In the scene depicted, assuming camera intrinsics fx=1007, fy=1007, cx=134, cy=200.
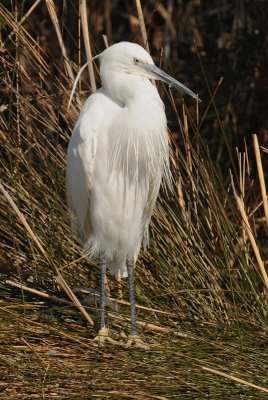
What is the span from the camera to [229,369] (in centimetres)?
192

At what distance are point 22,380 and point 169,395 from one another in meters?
0.29

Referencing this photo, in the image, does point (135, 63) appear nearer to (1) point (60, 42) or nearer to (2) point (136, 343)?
(1) point (60, 42)

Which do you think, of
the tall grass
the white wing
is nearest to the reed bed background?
the tall grass

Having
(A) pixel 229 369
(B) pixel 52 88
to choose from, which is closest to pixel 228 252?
(A) pixel 229 369

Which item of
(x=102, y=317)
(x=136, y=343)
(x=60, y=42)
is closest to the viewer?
(x=136, y=343)

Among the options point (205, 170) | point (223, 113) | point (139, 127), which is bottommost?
point (223, 113)

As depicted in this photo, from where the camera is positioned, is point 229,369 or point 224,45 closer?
point 229,369

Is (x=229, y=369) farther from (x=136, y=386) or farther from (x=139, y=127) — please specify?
(x=139, y=127)

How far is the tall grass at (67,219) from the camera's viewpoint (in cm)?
235

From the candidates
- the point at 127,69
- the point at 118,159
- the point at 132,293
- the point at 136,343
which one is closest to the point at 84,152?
the point at 118,159

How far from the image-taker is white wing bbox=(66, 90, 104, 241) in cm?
230

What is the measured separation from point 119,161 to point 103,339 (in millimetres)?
446

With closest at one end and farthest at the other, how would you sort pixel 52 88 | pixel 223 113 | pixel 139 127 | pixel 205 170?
1. pixel 139 127
2. pixel 205 170
3. pixel 52 88
4. pixel 223 113

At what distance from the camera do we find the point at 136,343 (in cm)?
213
